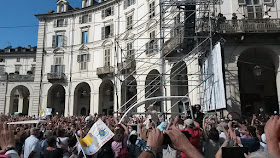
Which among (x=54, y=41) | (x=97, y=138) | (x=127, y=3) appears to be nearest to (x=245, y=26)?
(x=97, y=138)

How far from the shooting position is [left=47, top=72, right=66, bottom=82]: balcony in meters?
28.1

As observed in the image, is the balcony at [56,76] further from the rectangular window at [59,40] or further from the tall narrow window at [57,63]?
the rectangular window at [59,40]

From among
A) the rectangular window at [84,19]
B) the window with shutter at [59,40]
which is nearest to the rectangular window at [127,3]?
the rectangular window at [84,19]

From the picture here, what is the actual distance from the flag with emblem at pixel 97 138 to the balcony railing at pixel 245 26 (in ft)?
34.0

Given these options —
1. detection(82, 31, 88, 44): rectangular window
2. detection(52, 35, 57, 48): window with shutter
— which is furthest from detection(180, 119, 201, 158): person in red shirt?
detection(52, 35, 57, 48): window with shutter

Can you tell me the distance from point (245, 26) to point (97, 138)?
12.3m

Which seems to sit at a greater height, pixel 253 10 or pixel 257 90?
pixel 253 10

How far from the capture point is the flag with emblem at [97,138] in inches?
167

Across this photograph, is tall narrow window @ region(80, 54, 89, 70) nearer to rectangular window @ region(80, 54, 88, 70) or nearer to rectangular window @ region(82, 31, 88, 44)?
rectangular window @ region(80, 54, 88, 70)

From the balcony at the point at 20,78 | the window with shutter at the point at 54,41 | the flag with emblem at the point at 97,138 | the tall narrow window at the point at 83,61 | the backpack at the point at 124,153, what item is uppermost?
the window with shutter at the point at 54,41

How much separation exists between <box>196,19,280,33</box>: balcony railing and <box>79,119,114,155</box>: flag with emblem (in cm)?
1035

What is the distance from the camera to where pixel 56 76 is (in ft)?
92.6

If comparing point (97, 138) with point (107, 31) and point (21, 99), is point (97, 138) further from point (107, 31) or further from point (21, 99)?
point (21, 99)

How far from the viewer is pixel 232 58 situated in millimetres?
13836
